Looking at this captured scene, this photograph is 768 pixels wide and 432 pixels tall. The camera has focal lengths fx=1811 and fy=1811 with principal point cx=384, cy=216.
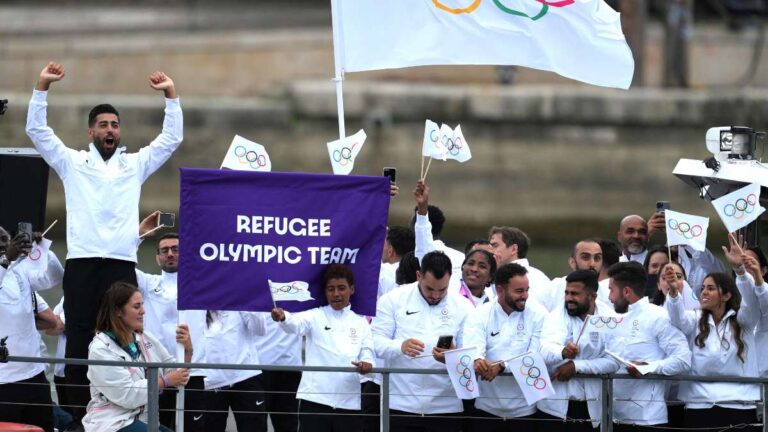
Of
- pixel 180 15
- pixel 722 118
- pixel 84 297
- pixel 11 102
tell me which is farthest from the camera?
pixel 180 15

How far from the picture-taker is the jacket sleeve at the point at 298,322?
12281mm

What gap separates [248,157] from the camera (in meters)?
13.5

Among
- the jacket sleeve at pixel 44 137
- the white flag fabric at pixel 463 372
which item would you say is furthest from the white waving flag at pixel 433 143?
the jacket sleeve at pixel 44 137

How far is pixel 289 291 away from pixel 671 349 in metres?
2.68

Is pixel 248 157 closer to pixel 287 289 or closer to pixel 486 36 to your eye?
pixel 287 289

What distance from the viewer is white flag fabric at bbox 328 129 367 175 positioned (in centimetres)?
1319

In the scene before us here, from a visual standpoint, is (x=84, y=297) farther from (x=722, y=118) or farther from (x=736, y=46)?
(x=736, y=46)

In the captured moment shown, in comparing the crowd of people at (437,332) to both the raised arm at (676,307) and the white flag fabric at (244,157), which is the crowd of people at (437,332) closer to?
the raised arm at (676,307)

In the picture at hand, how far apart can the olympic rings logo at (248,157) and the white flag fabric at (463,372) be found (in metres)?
2.48

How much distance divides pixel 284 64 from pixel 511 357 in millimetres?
27173

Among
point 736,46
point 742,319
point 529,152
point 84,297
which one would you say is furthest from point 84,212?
point 736,46

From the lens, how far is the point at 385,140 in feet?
121

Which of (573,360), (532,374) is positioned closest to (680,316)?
(573,360)

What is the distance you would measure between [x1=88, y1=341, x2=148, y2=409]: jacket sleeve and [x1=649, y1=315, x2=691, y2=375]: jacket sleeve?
11.4 ft
